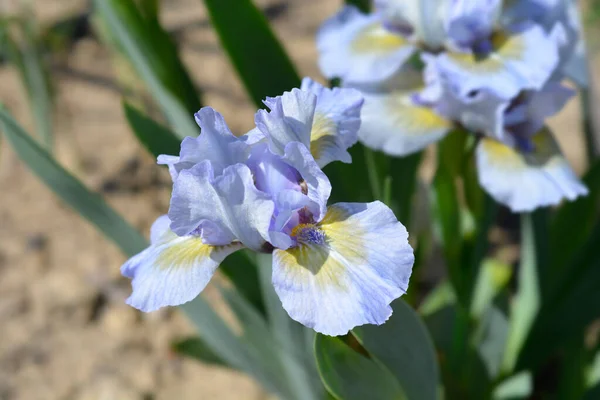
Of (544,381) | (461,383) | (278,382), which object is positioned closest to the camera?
(278,382)

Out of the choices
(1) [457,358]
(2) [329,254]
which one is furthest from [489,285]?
(2) [329,254]

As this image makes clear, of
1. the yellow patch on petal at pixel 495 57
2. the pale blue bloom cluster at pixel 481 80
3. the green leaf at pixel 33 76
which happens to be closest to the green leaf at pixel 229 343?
the pale blue bloom cluster at pixel 481 80

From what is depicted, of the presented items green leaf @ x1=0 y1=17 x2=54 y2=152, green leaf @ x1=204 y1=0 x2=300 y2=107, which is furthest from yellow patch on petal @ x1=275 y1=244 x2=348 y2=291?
green leaf @ x1=0 y1=17 x2=54 y2=152

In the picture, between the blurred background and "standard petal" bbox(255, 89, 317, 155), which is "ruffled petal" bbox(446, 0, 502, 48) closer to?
"standard petal" bbox(255, 89, 317, 155)

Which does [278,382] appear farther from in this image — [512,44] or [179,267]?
[512,44]

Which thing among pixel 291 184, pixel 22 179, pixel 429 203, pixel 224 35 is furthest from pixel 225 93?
pixel 291 184

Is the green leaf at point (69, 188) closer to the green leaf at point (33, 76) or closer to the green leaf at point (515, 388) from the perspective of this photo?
the green leaf at point (515, 388)

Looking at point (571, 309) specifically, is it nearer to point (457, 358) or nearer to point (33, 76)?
point (457, 358)
